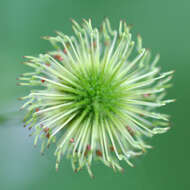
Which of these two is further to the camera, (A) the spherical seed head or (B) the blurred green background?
(B) the blurred green background

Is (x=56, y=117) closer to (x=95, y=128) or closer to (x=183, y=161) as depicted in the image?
(x=95, y=128)

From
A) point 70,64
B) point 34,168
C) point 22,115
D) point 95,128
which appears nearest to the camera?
point 95,128

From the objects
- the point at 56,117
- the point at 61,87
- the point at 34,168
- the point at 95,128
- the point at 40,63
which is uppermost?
the point at 40,63

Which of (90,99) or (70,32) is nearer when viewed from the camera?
(90,99)

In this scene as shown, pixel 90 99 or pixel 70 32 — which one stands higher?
pixel 70 32

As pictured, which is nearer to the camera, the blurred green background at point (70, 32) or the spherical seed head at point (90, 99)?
the spherical seed head at point (90, 99)
